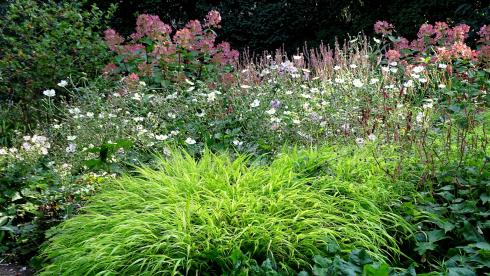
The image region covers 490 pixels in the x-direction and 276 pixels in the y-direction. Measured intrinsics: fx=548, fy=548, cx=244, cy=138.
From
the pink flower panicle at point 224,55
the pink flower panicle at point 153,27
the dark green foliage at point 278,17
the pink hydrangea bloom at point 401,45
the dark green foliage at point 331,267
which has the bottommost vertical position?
the dark green foliage at point 331,267

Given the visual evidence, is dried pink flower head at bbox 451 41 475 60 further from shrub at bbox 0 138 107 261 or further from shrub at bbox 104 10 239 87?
shrub at bbox 0 138 107 261

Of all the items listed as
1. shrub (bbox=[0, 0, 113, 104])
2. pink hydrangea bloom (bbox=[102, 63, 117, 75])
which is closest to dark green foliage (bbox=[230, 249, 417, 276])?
pink hydrangea bloom (bbox=[102, 63, 117, 75])

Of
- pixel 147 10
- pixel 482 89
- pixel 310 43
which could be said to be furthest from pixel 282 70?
pixel 147 10

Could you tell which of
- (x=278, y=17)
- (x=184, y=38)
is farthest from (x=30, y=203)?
(x=278, y=17)

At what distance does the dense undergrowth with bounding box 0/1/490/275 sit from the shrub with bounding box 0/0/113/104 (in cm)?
160

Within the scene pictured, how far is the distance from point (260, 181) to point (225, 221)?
0.48 metres

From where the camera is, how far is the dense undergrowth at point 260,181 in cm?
282

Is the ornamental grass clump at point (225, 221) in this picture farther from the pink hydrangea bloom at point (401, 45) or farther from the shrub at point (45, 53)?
the shrub at point (45, 53)

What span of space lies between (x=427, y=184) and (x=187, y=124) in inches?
91.5

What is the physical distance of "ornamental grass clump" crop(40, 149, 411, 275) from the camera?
109 inches

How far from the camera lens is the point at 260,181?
3383 mm

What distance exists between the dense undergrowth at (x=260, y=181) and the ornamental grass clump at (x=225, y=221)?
1 centimetres

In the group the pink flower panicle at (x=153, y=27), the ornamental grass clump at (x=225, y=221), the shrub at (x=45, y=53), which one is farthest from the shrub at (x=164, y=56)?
the ornamental grass clump at (x=225, y=221)

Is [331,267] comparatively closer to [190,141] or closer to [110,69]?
[190,141]
